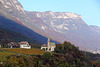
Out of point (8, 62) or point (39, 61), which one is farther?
point (39, 61)

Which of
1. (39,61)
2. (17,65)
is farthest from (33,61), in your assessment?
(17,65)

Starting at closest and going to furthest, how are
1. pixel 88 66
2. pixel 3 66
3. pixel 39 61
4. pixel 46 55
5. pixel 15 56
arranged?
pixel 3 66 → pixel 15 56 → pixel 39 61 → pixel 46 55 → pixel 88 66

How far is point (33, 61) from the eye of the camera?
124 meters

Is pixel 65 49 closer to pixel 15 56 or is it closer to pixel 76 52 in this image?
pixel 76 52

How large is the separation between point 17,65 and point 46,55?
30935mm

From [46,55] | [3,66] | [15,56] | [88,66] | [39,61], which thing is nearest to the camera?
[3,66]

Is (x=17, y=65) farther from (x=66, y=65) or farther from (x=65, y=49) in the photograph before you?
(x=65, y=49)

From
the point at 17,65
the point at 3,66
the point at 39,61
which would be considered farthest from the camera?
the point at 39,61

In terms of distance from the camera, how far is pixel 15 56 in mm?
120562

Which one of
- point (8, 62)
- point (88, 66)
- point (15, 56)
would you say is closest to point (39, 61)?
point (15, 56)

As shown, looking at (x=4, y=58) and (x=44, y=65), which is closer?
(x=4, y=58)

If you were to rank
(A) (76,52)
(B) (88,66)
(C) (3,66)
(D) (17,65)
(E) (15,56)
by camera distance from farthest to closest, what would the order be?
(A) (76,52)
(B) (88,66)
(E) (15,56)
(D) (17,65)
(C) (3,66)

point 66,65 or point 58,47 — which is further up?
point 58,47

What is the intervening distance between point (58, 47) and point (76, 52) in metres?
15.2
